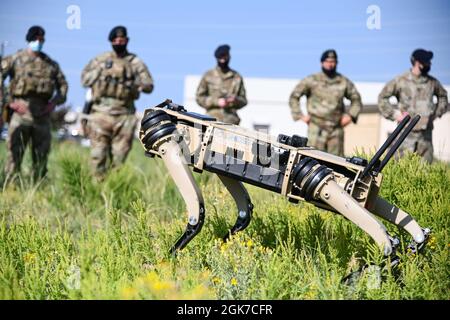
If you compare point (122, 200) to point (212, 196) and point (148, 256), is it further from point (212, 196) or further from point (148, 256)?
point (148, 256)

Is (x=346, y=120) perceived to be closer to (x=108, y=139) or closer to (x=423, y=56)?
→ (x=423, y=56)

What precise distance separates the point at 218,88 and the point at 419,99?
2.96 metres

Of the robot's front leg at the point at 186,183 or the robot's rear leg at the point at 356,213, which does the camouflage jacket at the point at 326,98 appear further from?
the robot's rear leg at the point at 356,213

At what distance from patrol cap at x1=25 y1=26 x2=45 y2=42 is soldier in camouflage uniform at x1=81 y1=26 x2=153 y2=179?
0.78 meters

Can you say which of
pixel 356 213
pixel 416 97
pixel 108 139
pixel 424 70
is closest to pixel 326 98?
pixel 416 97

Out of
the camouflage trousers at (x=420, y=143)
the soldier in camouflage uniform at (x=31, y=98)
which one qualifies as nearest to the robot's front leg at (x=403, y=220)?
the camouflage trousers at (x=420, y=143)

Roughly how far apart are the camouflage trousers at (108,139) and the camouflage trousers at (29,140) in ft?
2.47

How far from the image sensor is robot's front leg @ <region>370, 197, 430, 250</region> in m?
3.67

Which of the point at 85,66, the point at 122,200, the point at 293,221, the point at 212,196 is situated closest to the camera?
the point at 293,221

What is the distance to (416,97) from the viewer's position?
334 inches

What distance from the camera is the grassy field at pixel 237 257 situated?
3439 millimetres
